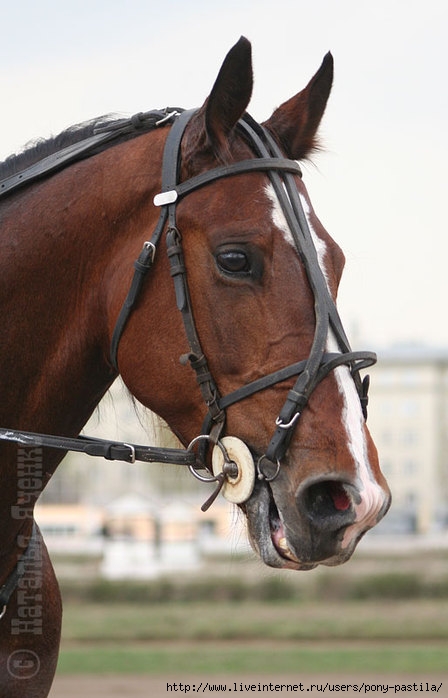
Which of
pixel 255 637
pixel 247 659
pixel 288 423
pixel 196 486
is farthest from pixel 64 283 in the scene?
pixel 196 486

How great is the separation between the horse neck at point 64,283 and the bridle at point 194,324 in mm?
103

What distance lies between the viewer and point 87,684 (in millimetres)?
12781

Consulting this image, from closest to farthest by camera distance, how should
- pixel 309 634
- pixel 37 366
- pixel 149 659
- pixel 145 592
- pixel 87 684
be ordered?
pixel 37 366 → pixel 87 684 → pixel 149 659 → pixel 309 634 → pixel 145 592

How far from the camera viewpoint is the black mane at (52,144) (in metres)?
3.46

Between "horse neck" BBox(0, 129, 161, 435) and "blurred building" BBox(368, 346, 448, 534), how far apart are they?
267ft

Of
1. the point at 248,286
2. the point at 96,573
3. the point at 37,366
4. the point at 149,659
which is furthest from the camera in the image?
the point at 96,573

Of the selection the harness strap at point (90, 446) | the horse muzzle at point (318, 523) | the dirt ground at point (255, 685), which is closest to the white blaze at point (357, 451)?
the horse muzzle at point (318, 523)

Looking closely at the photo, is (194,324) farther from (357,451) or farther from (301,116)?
(301,116)

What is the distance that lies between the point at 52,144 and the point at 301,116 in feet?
2.93

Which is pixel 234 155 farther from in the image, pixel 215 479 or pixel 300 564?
pixel 300 564

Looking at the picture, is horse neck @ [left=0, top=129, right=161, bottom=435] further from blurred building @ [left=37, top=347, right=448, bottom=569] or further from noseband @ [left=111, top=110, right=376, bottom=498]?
blurred building @ [left=37, top=347, right=448, bottom=569]

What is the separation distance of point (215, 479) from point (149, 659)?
41.4 ft

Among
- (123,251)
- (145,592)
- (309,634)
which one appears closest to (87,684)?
(309,634)

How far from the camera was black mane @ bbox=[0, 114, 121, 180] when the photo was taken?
3455 millimetres
